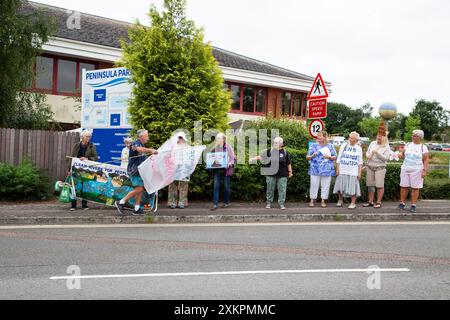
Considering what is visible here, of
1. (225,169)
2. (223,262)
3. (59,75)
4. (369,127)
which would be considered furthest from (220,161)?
(369,127)

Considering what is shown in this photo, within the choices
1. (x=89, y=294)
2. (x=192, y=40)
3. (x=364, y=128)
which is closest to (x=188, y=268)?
(x=89, y=294)

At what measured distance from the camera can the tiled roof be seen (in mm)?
26258

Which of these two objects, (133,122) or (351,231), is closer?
(351,231)

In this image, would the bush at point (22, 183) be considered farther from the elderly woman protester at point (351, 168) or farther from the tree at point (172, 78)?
the elderly woman protester at point (351, 168)

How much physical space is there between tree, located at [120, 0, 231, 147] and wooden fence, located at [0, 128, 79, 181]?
3.08 meters

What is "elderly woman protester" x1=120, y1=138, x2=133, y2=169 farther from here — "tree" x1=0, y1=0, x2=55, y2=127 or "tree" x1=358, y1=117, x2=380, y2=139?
"tree" x1=358, y1=117, x2=380, y2=139

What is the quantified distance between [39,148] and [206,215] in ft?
21.9

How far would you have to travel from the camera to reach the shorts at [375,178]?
487 inches

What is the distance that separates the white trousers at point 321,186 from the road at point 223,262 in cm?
268

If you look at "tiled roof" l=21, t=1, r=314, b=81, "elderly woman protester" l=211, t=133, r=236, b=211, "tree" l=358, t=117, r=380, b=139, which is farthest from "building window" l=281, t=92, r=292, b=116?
"tree" l=358, t=117, r=380, b=139

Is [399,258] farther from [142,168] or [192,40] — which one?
[192,40]

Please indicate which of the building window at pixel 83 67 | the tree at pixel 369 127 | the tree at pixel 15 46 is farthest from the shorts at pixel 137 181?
the tree at pixel 369 127

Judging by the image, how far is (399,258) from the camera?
22.9ft
